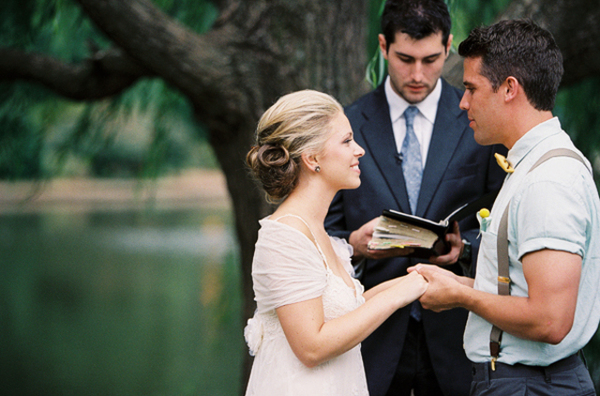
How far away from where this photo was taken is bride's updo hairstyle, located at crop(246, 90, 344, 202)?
6.45 ft

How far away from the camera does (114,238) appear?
57.2 feet

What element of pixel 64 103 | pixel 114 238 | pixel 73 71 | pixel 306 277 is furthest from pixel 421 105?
pixel 114 238

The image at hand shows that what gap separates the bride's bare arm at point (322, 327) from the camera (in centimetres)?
178

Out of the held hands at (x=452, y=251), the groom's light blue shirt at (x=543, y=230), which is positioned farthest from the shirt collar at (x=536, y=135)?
the held hands at (x=452, y=251)

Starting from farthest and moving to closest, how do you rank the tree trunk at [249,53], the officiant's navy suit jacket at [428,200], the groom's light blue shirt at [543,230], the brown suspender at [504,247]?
1. the tree trunk at [249,53]
2. the officiant's navy suit jacket at [428,200]
3. the brown suspender at [504,247]
4. the groom's light blue shirt at [543,230]

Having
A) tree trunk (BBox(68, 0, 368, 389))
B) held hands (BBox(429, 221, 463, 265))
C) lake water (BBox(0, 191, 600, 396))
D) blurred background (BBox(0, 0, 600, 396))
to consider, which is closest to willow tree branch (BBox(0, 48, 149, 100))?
blurred background (BBox(0, 0, 600, 396))

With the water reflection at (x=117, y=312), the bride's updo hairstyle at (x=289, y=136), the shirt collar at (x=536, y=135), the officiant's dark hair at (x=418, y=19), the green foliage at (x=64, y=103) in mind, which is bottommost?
the water reflection at (x=117, y=312)

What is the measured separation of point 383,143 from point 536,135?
862 millimetres

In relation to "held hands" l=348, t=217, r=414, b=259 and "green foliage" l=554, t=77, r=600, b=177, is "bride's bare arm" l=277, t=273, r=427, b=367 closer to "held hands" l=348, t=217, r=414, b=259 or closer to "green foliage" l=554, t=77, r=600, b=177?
"held hands" l=348, t=217, r=414, b=259

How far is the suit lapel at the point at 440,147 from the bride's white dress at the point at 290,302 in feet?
2.15

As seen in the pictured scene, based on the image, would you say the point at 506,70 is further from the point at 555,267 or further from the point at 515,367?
the point at 515,367

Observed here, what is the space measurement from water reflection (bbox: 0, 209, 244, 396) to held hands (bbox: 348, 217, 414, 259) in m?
2.99

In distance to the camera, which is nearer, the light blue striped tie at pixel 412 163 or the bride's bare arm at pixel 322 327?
the bride's bare arm at pixel 322 327

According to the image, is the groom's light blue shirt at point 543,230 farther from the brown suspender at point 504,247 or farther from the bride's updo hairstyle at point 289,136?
the bride's updo hairstyle at point 289,136
